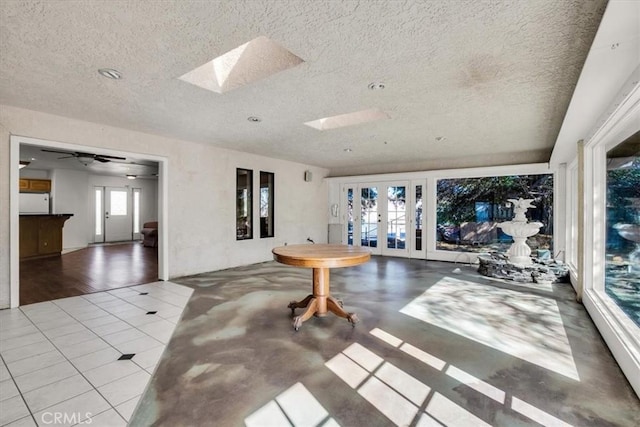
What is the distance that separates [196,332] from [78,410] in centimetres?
111

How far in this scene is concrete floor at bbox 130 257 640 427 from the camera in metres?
1.71

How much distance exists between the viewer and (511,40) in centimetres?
206

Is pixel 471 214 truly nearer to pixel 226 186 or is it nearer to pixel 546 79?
pixel 546 79

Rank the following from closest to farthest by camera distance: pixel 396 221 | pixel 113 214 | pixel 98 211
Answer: pixel 396 221
pixel 98 211
pixel 113 214

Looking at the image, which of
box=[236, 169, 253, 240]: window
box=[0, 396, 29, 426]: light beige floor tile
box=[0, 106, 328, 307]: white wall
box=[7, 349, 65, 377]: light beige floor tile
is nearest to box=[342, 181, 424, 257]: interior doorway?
box=[0, 106, 328, 307]: white wall

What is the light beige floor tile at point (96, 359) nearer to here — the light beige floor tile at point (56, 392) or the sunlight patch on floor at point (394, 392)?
the light beige floor tile at point (56, 392)

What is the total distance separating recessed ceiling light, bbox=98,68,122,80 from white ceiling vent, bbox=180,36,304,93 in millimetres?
522

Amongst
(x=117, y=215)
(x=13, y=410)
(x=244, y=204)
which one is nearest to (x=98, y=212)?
(x=117, y=215)

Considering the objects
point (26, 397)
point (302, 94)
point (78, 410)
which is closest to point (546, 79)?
point (302, 94)

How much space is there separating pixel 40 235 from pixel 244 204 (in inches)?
203

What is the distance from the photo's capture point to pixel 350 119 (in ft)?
13.9

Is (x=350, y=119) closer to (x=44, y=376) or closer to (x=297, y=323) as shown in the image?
(x=297, y=323)

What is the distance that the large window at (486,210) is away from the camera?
19.9 feet
